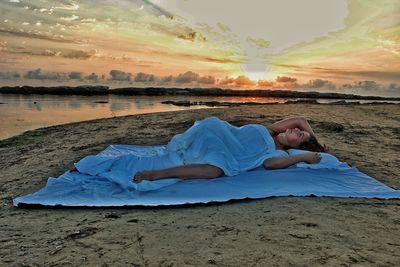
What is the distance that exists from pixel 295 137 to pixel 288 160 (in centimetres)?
55

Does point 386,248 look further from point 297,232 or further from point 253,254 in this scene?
point 253,254

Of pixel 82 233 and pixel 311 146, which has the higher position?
pixel 311 146

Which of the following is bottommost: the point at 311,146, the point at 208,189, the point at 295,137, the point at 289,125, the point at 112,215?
the point at 112,215

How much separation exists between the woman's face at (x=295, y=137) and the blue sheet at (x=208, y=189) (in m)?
0.54

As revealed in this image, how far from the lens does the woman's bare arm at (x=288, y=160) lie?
16.2 feet

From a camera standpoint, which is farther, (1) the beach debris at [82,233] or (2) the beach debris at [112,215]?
(2) the beach debris at [112,215]

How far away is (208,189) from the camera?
14.0 feet

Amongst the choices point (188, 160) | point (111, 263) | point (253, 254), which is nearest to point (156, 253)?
point (111, 263)

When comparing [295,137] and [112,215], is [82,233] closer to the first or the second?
[112,215]

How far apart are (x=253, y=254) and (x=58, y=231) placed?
62.4 inches

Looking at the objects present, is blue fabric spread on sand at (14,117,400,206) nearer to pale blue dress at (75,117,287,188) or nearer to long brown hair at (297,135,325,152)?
pale blue dress at (75,117,287,188)

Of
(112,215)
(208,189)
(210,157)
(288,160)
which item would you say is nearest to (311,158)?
(288,160)

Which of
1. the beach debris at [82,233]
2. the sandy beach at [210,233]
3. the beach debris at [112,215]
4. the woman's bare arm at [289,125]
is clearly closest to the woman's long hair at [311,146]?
the woman's bare arm at [289,125]

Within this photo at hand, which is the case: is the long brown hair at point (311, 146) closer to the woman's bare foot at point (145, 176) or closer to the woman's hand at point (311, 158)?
the woman's hand at point (311, 158)
